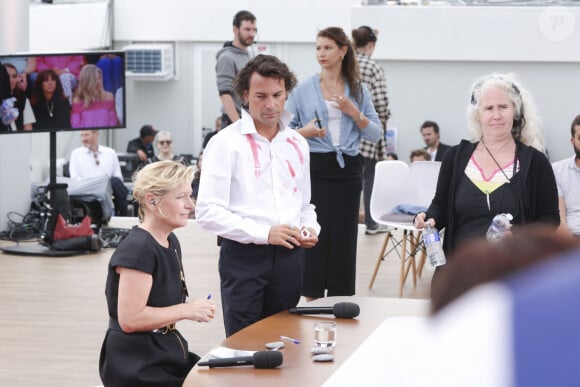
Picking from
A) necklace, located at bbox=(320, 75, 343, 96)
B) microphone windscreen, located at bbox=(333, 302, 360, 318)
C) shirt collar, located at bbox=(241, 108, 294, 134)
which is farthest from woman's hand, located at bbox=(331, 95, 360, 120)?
microphone windscreen, located at bbox=(333, 302, 360, 318)

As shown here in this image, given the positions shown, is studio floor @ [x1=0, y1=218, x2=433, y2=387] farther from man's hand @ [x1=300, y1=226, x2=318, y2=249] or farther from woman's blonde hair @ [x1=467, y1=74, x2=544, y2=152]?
woman's blonde hair @ [x1=467, y1=74, x2=544, y2=152]

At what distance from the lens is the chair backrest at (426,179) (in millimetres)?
7637

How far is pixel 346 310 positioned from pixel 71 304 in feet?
12.6

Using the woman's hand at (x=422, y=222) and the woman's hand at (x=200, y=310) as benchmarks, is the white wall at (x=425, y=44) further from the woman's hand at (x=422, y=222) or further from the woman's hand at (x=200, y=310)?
the woman's hand at (x=200, y=310)

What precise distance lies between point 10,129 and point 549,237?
26.6 ft

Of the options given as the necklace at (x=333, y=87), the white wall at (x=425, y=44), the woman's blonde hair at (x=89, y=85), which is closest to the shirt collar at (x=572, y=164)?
the necklace at (x=333, y=87)

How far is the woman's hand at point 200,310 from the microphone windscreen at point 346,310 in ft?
1.34

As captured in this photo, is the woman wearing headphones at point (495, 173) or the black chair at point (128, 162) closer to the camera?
the woman wearing headphones at point (495, 173)

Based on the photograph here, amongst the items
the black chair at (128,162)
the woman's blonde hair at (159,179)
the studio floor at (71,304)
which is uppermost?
the woman's blonde hair at (159,179)

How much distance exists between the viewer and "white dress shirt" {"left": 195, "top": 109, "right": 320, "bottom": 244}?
364cm

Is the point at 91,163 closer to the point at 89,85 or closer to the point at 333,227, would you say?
the point at 89,85

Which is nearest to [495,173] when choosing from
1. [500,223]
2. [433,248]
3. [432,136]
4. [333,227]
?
[500,223]

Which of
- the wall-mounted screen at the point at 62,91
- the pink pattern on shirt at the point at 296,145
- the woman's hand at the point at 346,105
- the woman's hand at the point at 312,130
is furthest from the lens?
the wall-mounted screen at the point at 62,91

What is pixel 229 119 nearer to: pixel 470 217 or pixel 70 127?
pixel 70 127
